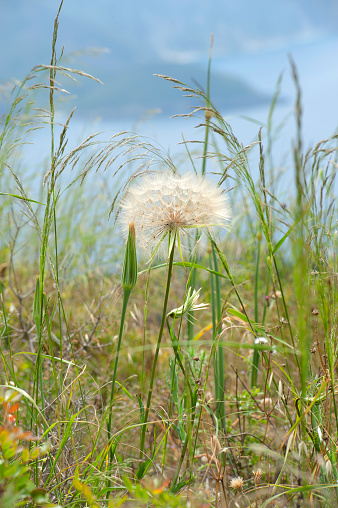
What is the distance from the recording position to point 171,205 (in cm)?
137

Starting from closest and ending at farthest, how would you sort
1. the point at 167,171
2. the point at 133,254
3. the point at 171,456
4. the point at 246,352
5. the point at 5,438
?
1. the point at 5,438
2. the point at 133,254
3. the point at 167,171
4. the point at 171,456
5. the point at 246,352

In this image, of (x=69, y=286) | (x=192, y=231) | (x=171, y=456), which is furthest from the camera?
(x=69, y=286)

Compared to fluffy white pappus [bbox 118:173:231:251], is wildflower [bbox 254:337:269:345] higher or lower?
lower

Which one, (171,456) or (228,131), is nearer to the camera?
(228,131)

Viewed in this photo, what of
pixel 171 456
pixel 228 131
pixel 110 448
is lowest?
pixel 171 456

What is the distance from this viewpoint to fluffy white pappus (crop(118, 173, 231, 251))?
137cm

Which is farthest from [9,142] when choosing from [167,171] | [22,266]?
[22,266]

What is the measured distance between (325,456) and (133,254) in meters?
0.76

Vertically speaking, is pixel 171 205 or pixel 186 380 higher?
pixel 171 205

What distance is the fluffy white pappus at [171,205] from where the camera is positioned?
1.37 m

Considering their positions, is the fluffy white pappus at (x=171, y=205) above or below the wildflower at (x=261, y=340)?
above

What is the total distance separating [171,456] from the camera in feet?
7.00

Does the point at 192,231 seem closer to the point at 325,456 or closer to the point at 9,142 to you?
the point at 9,142

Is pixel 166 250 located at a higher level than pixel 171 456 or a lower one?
higher
